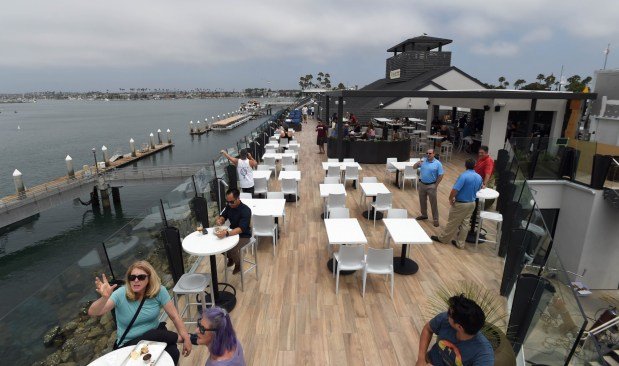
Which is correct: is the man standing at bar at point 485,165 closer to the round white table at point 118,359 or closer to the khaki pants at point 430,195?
the khaki pants at point 430,195

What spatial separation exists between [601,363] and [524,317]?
904 millimetres

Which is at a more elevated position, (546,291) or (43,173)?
(546,291)

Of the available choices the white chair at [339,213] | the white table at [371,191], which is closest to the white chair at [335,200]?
the white table at [371,191]

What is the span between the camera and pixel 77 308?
3.76 m

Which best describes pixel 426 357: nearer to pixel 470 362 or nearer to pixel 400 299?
pixel 470 362

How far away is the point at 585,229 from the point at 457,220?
22.6ft

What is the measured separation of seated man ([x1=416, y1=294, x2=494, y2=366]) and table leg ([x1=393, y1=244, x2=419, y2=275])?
2.89 meters

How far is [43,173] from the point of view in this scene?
36906mm

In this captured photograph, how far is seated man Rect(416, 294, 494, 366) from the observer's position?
2387mm

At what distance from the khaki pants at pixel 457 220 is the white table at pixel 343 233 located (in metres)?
2.09

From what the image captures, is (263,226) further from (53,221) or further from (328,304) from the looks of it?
(53,221)

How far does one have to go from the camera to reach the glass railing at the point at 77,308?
3.20m

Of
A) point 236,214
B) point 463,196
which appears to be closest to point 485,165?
point 463,196

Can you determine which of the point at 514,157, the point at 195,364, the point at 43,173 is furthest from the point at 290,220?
the point at 43,173
